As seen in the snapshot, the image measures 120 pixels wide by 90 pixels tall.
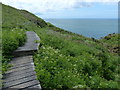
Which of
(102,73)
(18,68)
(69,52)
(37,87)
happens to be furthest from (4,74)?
(69,52)

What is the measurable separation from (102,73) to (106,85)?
2007 millimetres

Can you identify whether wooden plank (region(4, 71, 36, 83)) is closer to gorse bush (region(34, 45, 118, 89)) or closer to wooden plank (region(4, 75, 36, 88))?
wooden plank (region(4, 75, 36, 88))

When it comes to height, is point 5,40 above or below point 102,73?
above

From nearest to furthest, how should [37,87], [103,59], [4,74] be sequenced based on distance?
[37,87], [4,74], [103,59]

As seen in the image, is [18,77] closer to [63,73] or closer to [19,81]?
[19,81]

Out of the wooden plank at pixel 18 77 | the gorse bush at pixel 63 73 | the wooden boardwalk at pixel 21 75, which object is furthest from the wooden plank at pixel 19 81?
the gorse bush at pixel 63 73

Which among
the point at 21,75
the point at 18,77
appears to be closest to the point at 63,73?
the point at 21,75

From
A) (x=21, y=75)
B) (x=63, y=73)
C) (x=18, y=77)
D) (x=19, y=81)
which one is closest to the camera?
(x=19, y=81)

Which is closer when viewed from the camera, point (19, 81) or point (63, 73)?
point (19, 81)

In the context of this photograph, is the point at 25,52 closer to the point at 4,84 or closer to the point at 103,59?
the point at 4,84

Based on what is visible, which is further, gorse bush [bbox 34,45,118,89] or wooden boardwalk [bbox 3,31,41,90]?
gorse bush [bbox 34,45,118,89]

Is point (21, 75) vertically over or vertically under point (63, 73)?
over

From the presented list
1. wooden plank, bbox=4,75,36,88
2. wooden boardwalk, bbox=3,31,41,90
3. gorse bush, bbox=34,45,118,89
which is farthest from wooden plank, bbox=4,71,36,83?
gorse bush, bbox=34,45,118,89

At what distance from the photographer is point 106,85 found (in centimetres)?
632
